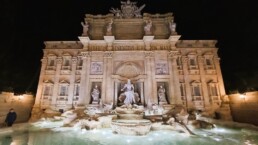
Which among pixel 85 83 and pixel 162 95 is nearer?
pixel 162 95

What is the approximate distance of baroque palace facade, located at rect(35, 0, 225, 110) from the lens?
16062mm

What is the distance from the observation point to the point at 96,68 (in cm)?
1680

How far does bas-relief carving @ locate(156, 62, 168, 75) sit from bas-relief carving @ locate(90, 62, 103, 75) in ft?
21.1

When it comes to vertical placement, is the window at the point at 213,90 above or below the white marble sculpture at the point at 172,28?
below

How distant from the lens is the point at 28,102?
16359 millimetres

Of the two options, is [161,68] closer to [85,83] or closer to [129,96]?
[129,96]

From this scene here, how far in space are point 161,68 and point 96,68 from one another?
24.4 feet

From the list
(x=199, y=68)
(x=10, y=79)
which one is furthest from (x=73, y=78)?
(x=199, y=68)

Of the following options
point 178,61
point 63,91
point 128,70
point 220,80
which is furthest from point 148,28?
point 63,91

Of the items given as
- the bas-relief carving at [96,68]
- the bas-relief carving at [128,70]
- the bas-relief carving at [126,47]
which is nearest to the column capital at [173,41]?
the bas-relief carving at [126,47]

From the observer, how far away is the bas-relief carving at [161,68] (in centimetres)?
1650

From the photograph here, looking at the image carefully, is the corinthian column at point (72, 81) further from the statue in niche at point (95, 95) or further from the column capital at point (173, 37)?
the column capital at point (173, 37)

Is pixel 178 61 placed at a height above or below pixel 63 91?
above

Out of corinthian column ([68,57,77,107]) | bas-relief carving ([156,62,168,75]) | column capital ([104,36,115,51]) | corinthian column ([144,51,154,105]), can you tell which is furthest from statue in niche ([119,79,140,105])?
corinthian column ([68,57,77,107])
